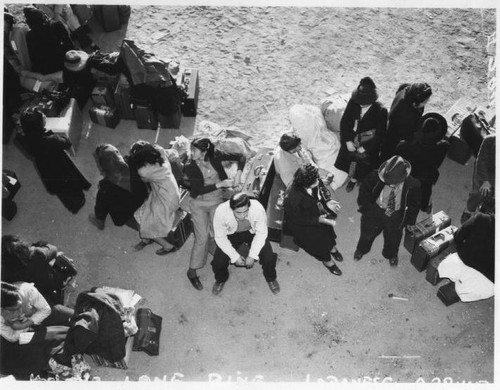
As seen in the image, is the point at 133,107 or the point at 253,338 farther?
→ the point at 133,107

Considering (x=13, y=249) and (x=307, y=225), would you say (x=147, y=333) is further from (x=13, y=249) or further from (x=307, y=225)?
(x=307, y=225)

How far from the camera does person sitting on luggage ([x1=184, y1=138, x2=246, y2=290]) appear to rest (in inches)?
252

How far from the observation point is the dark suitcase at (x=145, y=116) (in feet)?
25.8

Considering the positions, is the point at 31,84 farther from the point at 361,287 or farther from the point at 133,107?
the point at 361,287

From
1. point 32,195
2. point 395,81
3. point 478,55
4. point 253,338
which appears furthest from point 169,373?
point 478,55

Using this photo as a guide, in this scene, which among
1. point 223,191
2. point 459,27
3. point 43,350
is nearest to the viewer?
point 43,350

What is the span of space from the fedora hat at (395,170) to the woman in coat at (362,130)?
0.89m

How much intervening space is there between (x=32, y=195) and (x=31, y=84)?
5.45 feet

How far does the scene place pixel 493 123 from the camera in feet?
23.7

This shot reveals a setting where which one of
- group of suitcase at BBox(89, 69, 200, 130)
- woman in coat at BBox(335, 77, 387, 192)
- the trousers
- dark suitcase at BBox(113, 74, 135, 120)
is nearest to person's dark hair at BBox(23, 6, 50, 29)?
group of suitcase at BBox(89, 69, 200, 130)

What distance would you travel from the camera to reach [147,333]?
6266 mm

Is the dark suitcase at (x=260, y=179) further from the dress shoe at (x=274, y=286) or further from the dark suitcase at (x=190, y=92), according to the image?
the dark suitcase at (x=190, y=92)

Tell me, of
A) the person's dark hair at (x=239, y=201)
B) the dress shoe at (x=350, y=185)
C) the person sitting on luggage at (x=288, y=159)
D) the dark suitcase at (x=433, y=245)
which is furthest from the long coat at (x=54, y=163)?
the dark suitcase at (x=433, y=245)

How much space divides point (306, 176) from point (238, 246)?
119 centimetres
